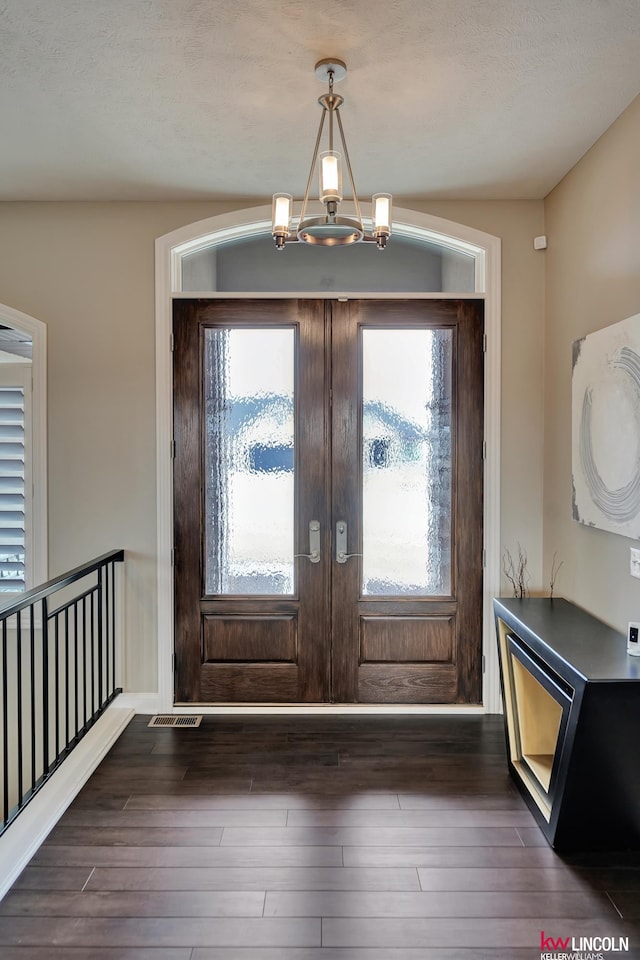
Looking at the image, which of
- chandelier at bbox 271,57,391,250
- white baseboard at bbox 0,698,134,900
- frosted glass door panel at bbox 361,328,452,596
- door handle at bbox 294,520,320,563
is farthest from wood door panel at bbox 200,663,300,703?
chandelier at bbox 271,57,391,250

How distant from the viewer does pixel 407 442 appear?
353 centimetres

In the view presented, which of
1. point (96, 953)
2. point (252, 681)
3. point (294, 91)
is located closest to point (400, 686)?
point (252, 681)

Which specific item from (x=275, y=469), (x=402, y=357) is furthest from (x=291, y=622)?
(x=402, y=357)

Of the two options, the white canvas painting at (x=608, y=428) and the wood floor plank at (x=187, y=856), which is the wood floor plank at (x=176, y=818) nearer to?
the wood floor plank at (x=187, y=856)

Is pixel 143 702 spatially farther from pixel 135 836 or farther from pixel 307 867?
pixel 307 867

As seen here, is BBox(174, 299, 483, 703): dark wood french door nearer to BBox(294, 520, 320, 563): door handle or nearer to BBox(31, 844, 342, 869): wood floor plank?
BBox(294, 520, 320, 563): door handle

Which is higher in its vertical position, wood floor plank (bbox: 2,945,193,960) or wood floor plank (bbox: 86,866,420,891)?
wood floor plank (bbox: 86,866,420,891)

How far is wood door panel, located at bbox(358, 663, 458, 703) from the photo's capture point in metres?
3.55

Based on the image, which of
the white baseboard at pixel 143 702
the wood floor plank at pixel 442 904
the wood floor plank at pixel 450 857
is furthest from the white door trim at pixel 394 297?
the wood floor plank at pixel 442 904

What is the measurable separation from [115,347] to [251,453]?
996 millimetres

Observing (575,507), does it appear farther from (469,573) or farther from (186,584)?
(186,584)

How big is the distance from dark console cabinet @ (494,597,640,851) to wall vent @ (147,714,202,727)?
5.60ft

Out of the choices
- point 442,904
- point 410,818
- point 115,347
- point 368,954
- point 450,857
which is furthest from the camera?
point 115,347

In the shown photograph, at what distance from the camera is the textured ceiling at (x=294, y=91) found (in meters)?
2.03
